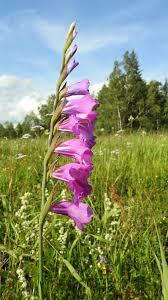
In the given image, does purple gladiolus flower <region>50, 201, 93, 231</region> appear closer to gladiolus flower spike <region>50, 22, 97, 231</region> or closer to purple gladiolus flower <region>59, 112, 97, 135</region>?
gladiolus flower spike <region>50, 22, 97, 231</region>

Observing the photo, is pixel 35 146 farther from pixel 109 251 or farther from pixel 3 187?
pixel 109 251

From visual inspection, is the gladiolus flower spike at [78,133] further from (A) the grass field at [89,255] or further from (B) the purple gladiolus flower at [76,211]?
(A) the grass field at [89,255]

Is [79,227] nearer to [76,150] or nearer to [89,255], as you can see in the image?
[76,150]

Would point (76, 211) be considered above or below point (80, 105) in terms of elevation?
below

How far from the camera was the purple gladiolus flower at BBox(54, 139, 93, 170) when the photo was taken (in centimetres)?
143

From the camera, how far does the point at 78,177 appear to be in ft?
4.71

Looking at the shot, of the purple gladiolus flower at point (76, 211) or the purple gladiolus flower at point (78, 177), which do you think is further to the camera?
the purple gladiolus flower at point (76, 211)

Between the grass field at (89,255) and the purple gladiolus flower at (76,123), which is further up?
the purple gladiolus flower at (76,123)

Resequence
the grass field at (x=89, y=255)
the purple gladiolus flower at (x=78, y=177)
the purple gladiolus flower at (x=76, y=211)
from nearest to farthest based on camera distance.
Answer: the purple gladiolus flower at (x=78, y=177) < the purple gladiolus flower at (x=76, y=211) < the grass field at (x=89, y=255)

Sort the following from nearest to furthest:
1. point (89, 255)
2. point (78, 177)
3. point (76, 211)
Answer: point (78, 177) → point (76, 211) → point (89, 255)

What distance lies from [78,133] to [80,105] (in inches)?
3.7

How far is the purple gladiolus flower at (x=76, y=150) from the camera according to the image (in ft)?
4.70

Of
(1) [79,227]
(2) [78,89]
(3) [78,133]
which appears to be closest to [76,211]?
(1) [79,227]

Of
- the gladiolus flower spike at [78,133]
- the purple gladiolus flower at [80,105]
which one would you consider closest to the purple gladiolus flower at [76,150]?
the gladiolus flower spike at [78,133]
